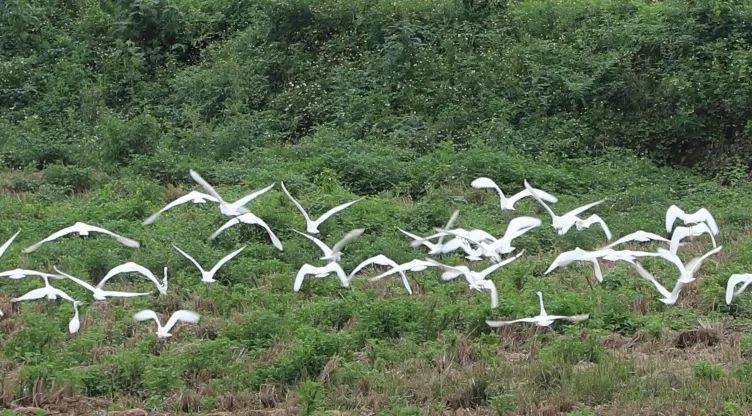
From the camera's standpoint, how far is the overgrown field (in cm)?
618

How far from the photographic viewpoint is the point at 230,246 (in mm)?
8883

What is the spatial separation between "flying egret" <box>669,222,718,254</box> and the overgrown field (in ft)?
0.78

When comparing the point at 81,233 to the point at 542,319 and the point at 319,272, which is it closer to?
the point at 319,272

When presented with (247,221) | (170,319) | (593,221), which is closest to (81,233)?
(247,221)

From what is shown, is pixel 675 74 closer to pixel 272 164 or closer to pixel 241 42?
pixel 272 164

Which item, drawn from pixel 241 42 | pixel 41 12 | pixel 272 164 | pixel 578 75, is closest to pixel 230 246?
pixel 272 164

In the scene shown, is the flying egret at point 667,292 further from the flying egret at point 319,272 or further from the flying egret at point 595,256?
the flying egret at point 319,272

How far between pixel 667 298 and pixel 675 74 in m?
5.35

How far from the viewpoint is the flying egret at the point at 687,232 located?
25.6 ft

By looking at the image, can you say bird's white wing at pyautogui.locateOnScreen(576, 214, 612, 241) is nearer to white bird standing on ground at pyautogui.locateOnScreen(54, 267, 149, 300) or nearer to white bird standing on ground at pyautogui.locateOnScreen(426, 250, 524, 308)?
A: white bird standing on ground at pyautogui.locateOnScreen(426, 250, 524, 308)

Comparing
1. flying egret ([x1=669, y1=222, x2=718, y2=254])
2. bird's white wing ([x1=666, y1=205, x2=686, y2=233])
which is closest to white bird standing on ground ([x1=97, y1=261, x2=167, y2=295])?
flying egret ([x1=669, y1=222, x2=718, y2=254])

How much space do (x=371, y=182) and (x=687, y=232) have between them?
354 centimetres

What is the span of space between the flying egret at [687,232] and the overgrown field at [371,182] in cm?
24

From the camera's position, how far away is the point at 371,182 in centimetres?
1078
